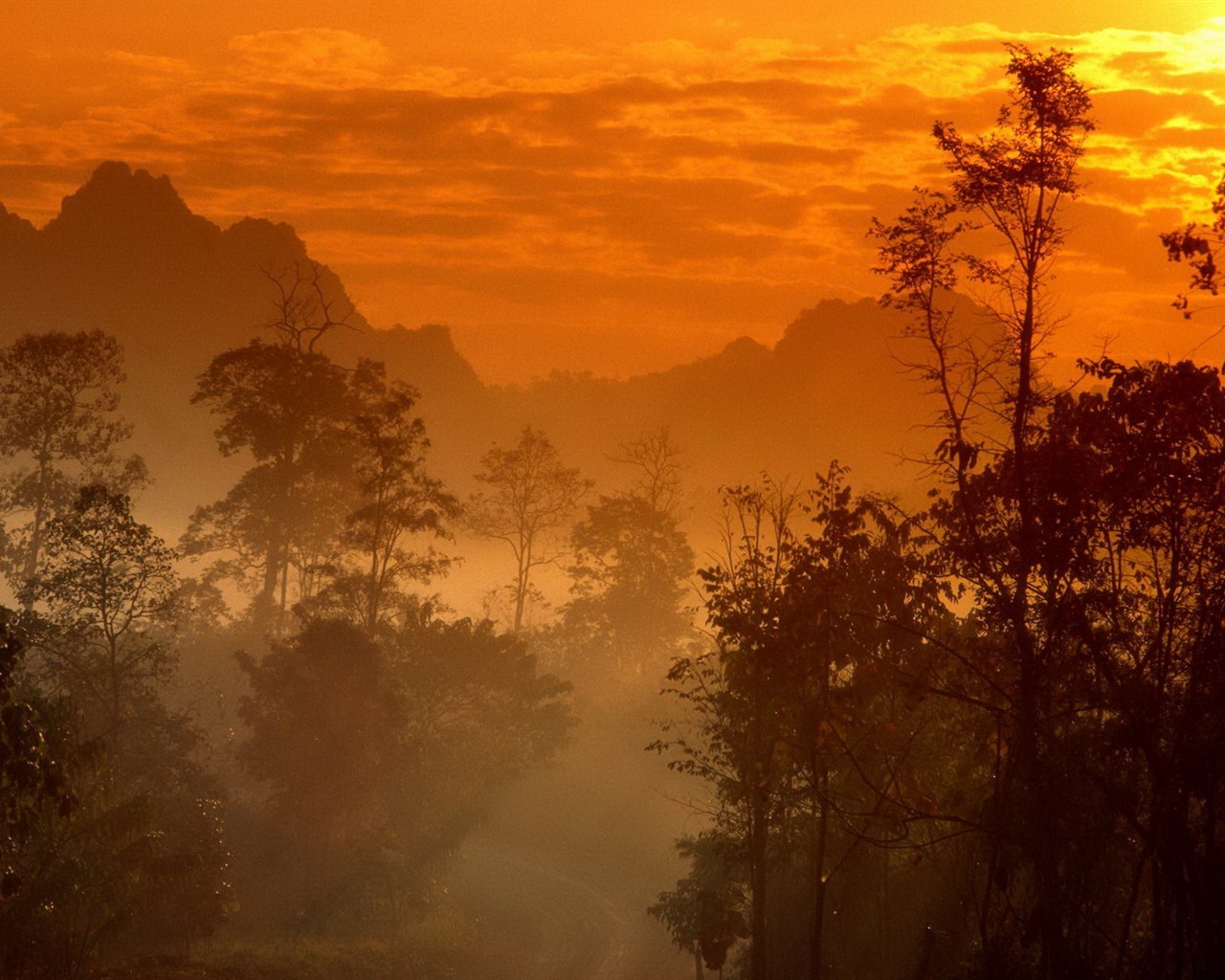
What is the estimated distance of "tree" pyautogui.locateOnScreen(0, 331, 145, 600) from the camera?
59.7 meters

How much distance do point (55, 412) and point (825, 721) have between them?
49.8 m

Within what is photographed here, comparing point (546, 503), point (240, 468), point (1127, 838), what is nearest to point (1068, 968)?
point (1127, 838)

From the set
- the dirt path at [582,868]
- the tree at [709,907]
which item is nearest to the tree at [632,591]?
the dirt path at [582,868]

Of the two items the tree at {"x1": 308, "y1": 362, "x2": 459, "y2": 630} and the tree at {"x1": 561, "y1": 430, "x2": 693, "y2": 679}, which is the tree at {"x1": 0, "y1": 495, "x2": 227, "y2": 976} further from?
the tree at {"x1": 561, "y1": 430, "x2": 693, "y2": 679}

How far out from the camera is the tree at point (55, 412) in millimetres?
59688

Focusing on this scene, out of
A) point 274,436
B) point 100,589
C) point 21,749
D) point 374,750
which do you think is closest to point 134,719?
point 100,589

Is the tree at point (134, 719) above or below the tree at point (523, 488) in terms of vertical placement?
below

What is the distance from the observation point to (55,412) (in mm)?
61594

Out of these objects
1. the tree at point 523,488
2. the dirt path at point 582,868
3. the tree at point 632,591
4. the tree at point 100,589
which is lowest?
the dirt path at point 582,868

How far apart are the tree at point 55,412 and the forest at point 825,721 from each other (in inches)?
7.1

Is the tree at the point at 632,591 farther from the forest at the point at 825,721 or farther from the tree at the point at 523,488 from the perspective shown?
the forest at the point at 825,721

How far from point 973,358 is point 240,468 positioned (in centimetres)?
14666

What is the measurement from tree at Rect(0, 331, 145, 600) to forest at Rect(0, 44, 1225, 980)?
0.59ft

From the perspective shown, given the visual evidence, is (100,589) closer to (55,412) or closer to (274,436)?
(55,412)
